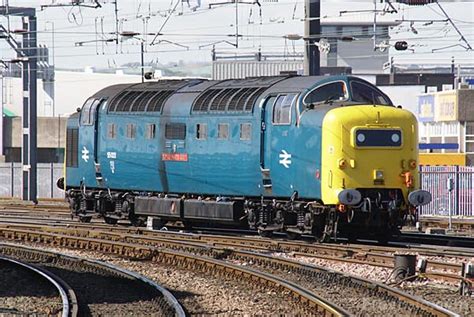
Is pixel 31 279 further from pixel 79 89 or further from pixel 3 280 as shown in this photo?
pixel 79 89

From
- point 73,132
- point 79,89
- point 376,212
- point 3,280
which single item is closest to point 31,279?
point 3,280

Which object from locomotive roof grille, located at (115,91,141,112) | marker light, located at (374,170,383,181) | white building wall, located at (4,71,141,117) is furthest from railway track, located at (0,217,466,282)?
white building wall, located at (4,71,141,117)

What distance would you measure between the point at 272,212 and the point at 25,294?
9498 mm

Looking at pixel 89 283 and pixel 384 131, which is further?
pixel 384 131

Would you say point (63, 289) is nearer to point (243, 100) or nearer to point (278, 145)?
point (278, 145)

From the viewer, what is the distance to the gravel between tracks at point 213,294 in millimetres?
14750

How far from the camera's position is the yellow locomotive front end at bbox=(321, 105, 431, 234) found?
23.2 meters

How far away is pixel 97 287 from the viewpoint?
17750 mm

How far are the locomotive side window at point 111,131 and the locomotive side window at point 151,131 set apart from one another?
1664 millimetres

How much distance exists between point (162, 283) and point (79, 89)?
8221 cm

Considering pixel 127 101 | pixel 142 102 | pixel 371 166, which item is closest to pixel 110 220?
pixel 127 101

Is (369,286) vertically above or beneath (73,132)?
beneath

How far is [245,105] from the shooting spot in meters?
25.7

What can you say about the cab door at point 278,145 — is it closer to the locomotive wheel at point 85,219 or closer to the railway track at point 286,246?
the railway track at point 286,246
